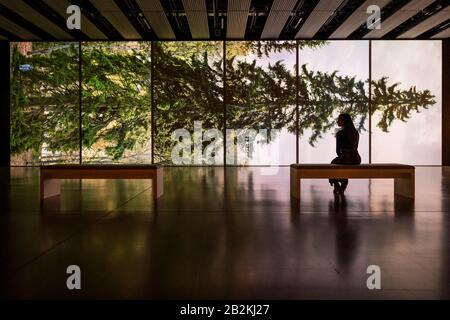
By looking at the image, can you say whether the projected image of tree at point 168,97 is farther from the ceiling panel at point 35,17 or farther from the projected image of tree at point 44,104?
the ceiling panel at point 35,17

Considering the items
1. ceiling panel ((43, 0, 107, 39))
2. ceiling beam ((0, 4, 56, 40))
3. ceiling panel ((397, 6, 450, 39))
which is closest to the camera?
ceiling panel ((43, 0, 107, 39))

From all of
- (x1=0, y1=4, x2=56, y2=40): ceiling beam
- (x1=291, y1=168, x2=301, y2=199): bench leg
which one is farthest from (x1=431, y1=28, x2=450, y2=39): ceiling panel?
(x1=0, y1=4, x2=56, y2=40): ceiling beam

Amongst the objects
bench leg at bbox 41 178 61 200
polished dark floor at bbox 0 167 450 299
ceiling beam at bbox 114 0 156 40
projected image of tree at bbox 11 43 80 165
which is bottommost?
polished dark floor at bbox 0 167 450 299

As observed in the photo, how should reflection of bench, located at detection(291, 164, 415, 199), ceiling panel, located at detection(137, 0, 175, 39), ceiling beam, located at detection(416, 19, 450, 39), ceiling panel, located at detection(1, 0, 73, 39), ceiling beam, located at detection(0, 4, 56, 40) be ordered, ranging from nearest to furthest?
reflection of bench, located at detection(291, 164, 415, 199)
ceiling panel, located at detection(1, 0, 73, 39)
ceiling panel, located at detection(137, 0, 175, 39)
ceiling beam, located at detection(0, 4, 56, 40)
ceiling beam, located at detection(416, 19, 450, 39)

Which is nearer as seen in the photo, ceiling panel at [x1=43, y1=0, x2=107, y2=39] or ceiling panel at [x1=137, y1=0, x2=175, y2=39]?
ceiling panel at [x1=43, y1=0, x2=107, y2=39]

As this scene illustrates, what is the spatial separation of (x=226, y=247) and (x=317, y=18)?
8786 mm

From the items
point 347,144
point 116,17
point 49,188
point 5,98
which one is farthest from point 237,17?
point 5,98

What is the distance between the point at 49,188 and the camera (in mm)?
6328

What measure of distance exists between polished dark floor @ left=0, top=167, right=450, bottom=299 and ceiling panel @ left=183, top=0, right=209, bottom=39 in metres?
5.31

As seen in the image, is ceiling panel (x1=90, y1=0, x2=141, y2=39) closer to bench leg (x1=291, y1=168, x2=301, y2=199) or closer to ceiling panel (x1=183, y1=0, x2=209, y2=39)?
ceiling panel (x1=183, y1=0, x2=209, y2=39)

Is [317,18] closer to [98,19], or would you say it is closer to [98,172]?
[98,19]

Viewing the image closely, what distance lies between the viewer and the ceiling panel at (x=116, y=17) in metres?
9.49

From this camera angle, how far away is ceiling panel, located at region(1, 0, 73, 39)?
9404 mm
